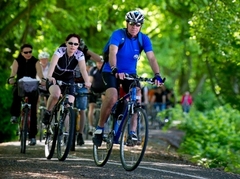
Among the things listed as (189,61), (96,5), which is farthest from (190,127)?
(189,61)

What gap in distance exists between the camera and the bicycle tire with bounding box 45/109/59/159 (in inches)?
522

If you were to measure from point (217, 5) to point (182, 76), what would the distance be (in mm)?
38259

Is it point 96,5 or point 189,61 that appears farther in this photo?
point 189,61

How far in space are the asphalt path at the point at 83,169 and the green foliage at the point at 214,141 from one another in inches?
86.8

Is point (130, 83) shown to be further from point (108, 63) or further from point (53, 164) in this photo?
point (53, 164)

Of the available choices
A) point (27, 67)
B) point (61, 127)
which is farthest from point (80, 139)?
point (61, 127)

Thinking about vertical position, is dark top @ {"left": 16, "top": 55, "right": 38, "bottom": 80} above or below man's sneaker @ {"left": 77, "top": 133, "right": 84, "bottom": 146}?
above

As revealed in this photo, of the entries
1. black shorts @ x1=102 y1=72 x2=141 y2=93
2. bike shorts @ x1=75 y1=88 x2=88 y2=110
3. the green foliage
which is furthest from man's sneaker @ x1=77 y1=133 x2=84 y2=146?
black shorts @ x1=102 y1=72 x2=141 y2=93

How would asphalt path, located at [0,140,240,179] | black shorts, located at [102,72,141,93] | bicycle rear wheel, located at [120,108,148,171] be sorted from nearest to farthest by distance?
1. asphalt path, located at [0,140,240,179]
2. bicycle rear wheel, located at [120,108,148,171]
3. black shorts, located at [102,72,141,93]

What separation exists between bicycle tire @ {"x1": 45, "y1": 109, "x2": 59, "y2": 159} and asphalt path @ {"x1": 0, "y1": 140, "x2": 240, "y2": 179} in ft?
0.41

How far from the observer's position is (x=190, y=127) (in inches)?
1083

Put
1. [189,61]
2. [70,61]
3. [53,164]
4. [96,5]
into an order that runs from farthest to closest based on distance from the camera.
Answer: [189,61] → [96,5] → [70,61] → [53,164]

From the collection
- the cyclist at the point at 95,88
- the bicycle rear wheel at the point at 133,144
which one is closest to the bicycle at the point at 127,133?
the bicycle rear wheel at the point at 133,144

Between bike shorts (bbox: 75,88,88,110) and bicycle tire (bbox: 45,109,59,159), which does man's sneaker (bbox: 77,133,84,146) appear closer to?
bike shorts (bbox: 75,88,88,110)
